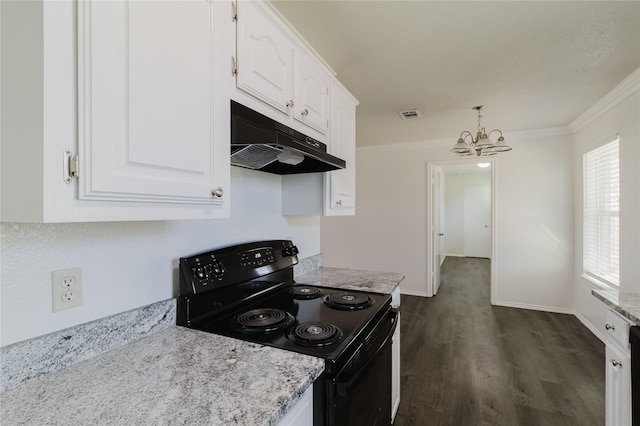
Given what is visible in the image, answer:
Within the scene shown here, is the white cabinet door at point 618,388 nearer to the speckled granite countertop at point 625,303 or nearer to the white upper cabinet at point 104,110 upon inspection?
the speckled granite countertop at point 625,303

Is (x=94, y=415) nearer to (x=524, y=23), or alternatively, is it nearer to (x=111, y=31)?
(x=111, y=31)

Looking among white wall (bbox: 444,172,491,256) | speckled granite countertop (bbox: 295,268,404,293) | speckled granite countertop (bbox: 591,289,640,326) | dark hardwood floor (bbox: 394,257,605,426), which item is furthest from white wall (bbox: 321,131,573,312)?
white wall (bbox: 444,172,491,256)

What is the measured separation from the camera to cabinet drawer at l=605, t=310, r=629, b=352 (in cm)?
127

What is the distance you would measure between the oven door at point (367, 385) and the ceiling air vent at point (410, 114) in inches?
91.3

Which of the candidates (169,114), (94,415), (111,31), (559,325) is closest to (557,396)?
(559,325)

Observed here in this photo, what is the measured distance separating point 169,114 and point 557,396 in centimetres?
294

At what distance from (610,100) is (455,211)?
5.79 meters

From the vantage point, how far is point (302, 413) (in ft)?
2.85

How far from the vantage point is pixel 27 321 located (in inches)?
31.9

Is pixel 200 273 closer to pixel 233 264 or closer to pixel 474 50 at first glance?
pixel 233 264

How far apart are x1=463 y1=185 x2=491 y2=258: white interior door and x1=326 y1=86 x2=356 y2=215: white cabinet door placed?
23.0 feet

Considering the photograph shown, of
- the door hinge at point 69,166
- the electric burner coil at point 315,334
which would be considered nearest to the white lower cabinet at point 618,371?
the electric burner coil at point 315,334

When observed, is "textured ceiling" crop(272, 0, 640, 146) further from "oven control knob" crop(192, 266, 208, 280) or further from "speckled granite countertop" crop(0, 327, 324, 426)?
"speckled granite countertop" crop(0, 327, 324, 426)

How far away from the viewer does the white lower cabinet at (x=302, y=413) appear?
31.0 inches
